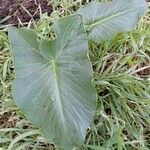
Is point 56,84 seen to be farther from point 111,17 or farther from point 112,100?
point 111,17

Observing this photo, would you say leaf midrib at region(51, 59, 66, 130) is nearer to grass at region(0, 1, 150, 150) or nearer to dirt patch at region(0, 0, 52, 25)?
grass at region(0, 1, 150, 150)

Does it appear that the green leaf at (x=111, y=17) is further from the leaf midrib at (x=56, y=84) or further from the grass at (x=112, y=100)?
the leaf midrib at (x=56, y=84)

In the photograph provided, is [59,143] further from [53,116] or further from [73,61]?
[73,61]

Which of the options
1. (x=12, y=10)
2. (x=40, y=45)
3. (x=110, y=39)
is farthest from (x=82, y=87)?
(x=12, y=10)

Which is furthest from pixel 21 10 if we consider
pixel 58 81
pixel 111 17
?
pixel 58 81

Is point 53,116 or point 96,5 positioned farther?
point 96,5

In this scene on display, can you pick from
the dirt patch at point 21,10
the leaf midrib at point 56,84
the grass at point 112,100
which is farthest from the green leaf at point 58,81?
the dirt patch at point 21,10

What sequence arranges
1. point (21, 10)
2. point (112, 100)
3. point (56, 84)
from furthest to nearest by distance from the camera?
1. point (21, 10)
2. point (112, 100)
3. point (56, 84)
